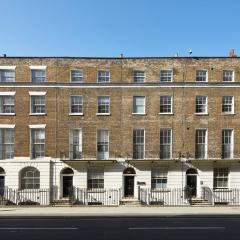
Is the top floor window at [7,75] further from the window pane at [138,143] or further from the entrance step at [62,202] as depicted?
the window pane at [138,143]

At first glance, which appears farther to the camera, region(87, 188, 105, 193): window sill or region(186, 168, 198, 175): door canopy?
region(186, 168, 198, 175): door canopy

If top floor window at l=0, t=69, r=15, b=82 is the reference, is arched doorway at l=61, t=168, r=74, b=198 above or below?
below

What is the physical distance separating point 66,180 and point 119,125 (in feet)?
21.5

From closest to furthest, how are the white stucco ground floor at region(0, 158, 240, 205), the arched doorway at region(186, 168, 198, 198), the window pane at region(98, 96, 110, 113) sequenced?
the white stucco ground floor at region(0, 158, 240, 205), the arched doorway at region(186, 168, 198, 198), the window pane at region(98, 96, 110, 113)

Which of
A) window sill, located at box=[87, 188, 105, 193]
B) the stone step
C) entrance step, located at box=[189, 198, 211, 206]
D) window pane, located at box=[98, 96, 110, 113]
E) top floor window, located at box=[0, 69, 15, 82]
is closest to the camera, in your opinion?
entrance step, located at box=[189, 198, 211, 206]

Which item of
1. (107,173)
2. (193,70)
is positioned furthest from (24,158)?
(193,70)

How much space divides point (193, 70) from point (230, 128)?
588cm

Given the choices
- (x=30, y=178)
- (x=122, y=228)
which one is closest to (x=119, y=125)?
(x=30, y=178)

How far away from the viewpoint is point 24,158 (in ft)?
96.8

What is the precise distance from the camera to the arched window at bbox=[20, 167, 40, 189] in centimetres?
2972

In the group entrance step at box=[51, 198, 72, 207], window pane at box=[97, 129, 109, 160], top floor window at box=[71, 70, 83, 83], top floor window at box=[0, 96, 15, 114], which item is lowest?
entrance step at box=[51, 198, 72, 207]

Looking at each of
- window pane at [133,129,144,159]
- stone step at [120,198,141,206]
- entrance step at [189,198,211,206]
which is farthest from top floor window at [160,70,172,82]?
stone step at [120,198,141,206]

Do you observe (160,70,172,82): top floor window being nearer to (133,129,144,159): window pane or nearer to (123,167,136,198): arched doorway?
(133,129,144,159): window pane

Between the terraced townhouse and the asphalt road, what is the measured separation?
921 centimetres
